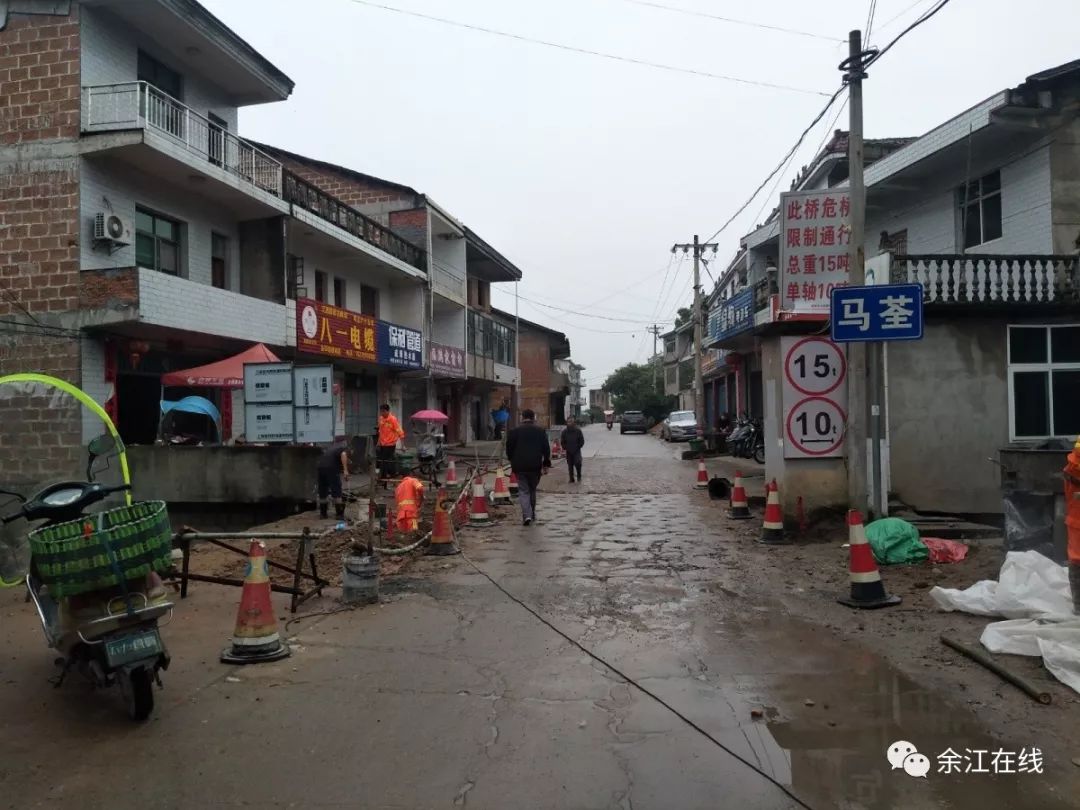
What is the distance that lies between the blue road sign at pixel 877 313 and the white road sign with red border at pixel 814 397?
145 centimetres

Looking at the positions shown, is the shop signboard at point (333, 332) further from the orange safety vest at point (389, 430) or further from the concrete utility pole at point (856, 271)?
the concrete utility pole at point (856, 271)

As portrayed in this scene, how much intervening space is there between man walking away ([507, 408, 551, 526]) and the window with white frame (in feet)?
23.8

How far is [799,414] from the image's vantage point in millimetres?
10469

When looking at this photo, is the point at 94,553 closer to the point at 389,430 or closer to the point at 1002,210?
the point at 389,430

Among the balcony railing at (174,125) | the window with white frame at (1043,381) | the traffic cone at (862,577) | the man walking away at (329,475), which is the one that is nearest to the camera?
the traffic cone at (862,577)

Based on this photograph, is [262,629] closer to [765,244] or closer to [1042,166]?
[1042,166]

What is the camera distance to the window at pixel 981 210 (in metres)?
16.9

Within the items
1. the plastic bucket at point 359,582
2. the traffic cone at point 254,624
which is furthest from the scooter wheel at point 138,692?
the plastic bucket at point 359,582

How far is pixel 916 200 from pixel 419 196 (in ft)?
58.2

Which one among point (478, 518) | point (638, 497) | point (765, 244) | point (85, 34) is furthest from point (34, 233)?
point (765, 244)

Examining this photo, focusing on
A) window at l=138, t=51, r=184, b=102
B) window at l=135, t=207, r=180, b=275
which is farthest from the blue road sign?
window at l=138, t=51, r=184, b=102

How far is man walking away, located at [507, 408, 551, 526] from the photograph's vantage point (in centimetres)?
1191

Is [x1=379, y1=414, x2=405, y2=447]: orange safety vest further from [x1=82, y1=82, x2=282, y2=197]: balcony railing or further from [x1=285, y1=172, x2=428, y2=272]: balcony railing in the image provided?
[x1=285, y1=172, x2=428, y2=272]: balcony railing

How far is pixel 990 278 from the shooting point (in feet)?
41.3
